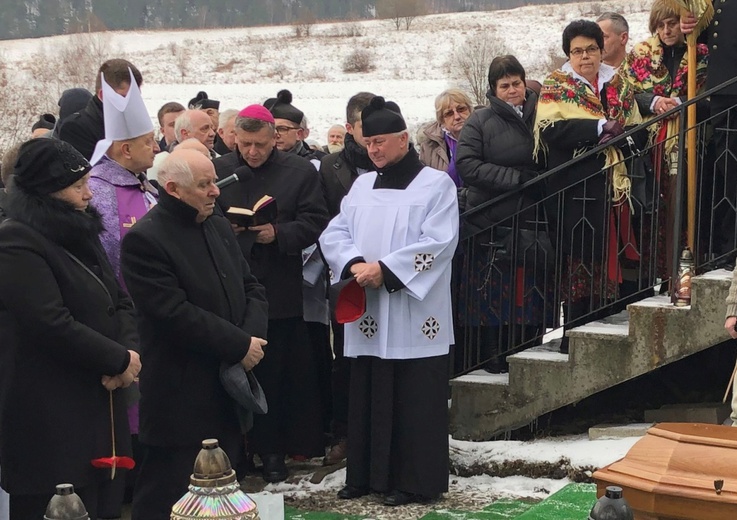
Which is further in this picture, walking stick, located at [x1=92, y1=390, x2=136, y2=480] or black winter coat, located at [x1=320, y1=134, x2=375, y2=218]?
black winter coat, located at [x1=320, y1=134, x2=375, y2=218]

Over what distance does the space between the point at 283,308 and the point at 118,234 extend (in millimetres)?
1208

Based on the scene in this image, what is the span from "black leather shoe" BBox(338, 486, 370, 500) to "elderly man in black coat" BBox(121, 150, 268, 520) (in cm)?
121

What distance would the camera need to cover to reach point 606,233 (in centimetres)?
662

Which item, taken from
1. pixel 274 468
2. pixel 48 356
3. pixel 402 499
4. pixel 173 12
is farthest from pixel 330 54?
pixel 48 356

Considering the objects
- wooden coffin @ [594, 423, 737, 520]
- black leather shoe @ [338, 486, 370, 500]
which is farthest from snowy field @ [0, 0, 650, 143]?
wooden coffin @ [594, 423, 737, 520]

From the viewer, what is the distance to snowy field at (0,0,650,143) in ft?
134

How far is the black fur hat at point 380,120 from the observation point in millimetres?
6035

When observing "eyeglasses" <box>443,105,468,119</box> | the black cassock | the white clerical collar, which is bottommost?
the black cassock

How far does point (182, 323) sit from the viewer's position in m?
4.86

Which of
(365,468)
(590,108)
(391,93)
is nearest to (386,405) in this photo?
(365,468)

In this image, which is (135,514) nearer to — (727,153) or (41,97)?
(727,153)

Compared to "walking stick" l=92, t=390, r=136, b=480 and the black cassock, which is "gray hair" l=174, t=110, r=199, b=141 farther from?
"walking stick" l=92, t=390, r=136, b=480

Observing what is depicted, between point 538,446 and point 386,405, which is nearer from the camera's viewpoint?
point 386,405

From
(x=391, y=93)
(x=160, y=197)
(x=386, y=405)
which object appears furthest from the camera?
(x=391, y=93)
